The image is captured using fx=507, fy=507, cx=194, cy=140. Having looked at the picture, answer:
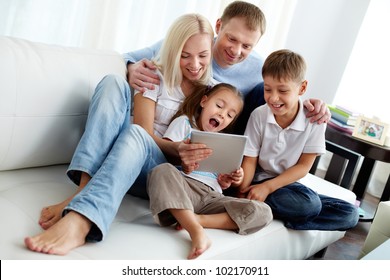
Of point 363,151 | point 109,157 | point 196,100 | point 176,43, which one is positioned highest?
point 176,43

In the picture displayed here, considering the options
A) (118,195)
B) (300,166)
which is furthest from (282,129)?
(118,195)

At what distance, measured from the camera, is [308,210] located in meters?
1.83

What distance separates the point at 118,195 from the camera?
146 cm

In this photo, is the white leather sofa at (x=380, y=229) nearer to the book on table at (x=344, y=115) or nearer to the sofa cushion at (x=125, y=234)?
the sofa cushion at (x=125, y=234)

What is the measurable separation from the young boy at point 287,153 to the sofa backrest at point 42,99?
63 centimetres

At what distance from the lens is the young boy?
1830mm

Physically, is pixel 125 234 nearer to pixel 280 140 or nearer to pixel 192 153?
pixel 192 153

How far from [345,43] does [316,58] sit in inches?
9.4

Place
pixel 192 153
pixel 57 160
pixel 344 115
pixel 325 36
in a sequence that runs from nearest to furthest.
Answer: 1. pixel 192 153
2. pixel 57 160
3. pixel 344 115
4. pixel 325 36

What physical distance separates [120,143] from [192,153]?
0.23 m

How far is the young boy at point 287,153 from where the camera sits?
183cm

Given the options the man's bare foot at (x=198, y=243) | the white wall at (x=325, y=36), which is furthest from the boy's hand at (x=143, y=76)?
the white wall at (x=325, y=36)

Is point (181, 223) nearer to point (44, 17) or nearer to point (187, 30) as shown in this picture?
point (187, 30)

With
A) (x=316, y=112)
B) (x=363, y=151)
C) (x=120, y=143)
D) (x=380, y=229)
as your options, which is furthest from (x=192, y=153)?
(x=363, y=151)
